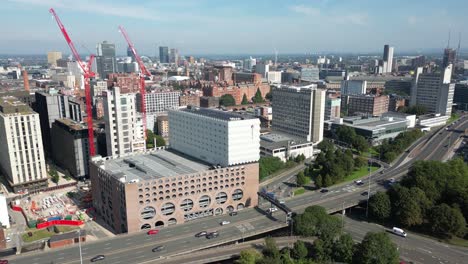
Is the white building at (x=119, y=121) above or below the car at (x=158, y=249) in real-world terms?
above

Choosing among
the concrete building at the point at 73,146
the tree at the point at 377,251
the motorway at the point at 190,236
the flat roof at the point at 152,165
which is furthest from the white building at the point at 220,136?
the tree at the point at 377,251

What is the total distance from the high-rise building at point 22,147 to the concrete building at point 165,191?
20.5 m

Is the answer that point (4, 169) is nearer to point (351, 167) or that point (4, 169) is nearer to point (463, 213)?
point (351, 167)

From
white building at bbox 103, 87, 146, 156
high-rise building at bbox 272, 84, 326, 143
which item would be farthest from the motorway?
high-rise building at bbox 272, 84, 326, 143

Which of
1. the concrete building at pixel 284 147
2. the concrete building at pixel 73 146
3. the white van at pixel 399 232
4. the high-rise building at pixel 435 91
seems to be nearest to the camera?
the white van at pixel 399 232

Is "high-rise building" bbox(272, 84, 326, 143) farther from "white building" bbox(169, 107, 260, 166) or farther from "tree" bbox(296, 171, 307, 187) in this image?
"white building" bbox(169, 107, 260, 166)

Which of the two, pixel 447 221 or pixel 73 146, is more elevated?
pixel 73 146

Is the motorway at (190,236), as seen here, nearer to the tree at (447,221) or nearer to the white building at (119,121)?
the tree at (447,221)

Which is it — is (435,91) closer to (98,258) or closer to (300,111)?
(300,111)

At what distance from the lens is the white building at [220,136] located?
77562 mm

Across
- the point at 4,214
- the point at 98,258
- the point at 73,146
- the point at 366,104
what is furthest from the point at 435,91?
the point at 4,214

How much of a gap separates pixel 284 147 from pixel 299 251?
187 feet

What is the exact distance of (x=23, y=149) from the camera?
89.9 m

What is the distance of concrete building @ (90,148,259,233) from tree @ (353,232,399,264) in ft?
100
